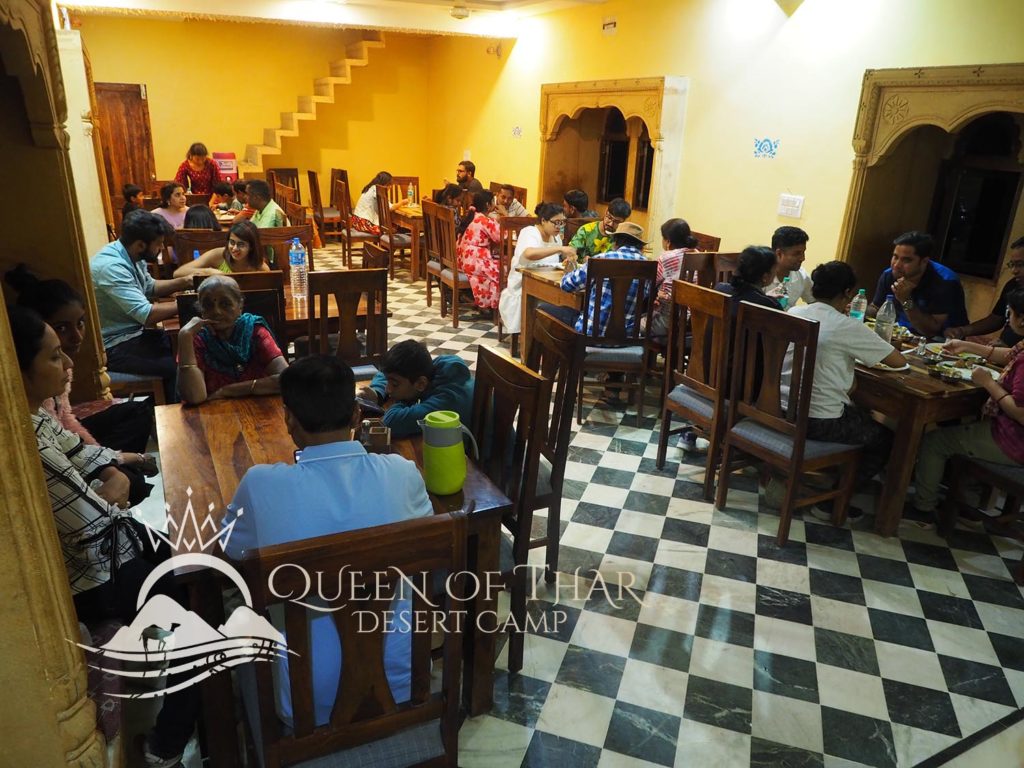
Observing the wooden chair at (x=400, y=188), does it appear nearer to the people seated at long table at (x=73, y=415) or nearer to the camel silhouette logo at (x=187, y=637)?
the people seated at long table at (x=73, y=415)

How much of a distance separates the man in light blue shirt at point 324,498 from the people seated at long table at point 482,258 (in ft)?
13.6

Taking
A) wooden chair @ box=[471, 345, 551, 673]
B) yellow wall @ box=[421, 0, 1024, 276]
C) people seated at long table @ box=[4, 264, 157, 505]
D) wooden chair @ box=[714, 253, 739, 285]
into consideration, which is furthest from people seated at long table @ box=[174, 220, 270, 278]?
yellow wall @ box=[421, 0, 1024, 276]

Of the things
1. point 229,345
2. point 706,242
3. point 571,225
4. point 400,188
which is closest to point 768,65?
point 706,242

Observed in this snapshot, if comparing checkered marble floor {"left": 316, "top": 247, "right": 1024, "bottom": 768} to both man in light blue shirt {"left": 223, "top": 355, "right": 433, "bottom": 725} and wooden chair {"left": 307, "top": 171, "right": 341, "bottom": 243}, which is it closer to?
man in light blue shirt {"left": 223, "top": 355, "right": 433, "bottom": 725}

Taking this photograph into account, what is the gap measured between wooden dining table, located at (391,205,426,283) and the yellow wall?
201 cm

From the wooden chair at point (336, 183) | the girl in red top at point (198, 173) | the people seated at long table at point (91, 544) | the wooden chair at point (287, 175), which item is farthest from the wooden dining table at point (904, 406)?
the wooden chair at point (287, 175)

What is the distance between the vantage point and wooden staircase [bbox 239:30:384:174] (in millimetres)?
8961

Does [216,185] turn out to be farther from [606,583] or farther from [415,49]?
[606,583]

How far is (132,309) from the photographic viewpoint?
10.6ft

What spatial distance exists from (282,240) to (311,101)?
19.0 feet

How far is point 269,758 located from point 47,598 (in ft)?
1.59

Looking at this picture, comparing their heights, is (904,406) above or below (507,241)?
below

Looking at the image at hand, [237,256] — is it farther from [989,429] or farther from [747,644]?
[989,429]

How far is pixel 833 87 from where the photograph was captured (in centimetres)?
446
